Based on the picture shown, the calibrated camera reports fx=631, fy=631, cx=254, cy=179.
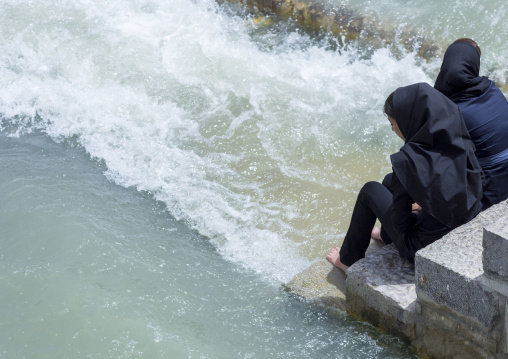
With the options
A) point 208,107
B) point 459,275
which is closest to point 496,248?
point 459,275

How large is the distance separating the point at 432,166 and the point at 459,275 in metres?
0.64

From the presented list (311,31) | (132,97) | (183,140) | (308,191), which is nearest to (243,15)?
(311,31)

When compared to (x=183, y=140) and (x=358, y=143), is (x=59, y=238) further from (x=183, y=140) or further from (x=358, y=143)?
(x=358, y=143)

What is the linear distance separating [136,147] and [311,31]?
3.21m

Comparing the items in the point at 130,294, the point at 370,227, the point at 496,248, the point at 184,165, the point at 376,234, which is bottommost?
the point at 130,294

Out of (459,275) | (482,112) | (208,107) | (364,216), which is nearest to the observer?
(459,275)

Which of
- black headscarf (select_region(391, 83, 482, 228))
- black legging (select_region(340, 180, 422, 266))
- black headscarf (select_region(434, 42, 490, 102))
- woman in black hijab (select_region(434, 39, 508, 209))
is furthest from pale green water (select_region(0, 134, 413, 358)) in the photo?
black headscarf (select_region(434, 42, 490, 102))

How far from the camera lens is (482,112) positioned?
3.76 metres

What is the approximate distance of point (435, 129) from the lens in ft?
11.2

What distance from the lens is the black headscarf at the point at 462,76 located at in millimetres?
3832

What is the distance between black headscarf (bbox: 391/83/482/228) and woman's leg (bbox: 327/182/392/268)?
1.08 ft

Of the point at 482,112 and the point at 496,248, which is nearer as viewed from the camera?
the point at 496,248

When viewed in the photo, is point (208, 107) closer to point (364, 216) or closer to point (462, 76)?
point (364, 216)

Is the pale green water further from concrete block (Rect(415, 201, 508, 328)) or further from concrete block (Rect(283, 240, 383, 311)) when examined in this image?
concrete block (Rect(415, 201, 508, 328))
